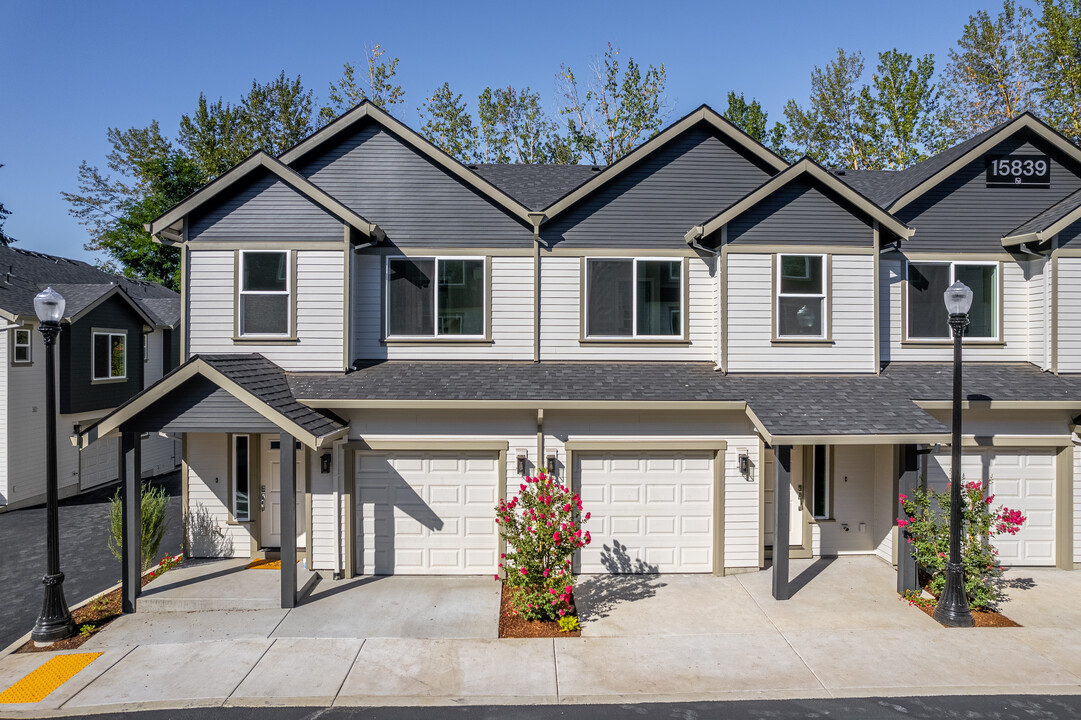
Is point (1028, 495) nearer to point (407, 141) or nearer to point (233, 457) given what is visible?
point (407, 141)

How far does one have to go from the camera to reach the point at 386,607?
912 cm

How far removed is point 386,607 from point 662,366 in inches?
243

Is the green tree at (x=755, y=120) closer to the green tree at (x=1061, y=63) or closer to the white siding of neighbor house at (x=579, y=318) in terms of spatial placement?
the green tree at (x=1061, y=63)

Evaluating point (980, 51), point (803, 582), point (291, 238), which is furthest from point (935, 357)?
point (980, 51)

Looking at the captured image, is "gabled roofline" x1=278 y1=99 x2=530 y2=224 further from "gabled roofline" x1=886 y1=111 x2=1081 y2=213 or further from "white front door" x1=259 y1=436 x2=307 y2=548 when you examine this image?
"gabled roofline" x1=886 y1=111 x2=1081 y2=213

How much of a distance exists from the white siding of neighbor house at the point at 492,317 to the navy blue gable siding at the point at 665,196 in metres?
1.06

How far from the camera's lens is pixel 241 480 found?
10969mm

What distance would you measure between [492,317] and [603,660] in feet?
20.4

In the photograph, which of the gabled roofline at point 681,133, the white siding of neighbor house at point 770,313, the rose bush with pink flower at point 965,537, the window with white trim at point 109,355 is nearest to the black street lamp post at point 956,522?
the rose bush with pink flower at point 965,537

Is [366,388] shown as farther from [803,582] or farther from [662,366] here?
[803,582]

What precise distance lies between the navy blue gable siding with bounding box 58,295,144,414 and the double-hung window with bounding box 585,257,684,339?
48.5 feet

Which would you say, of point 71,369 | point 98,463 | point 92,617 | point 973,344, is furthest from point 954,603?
point 98,463

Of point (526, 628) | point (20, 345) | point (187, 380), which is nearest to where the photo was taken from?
point (526, 628)

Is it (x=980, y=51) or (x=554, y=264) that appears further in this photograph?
(x=980, y=51)
